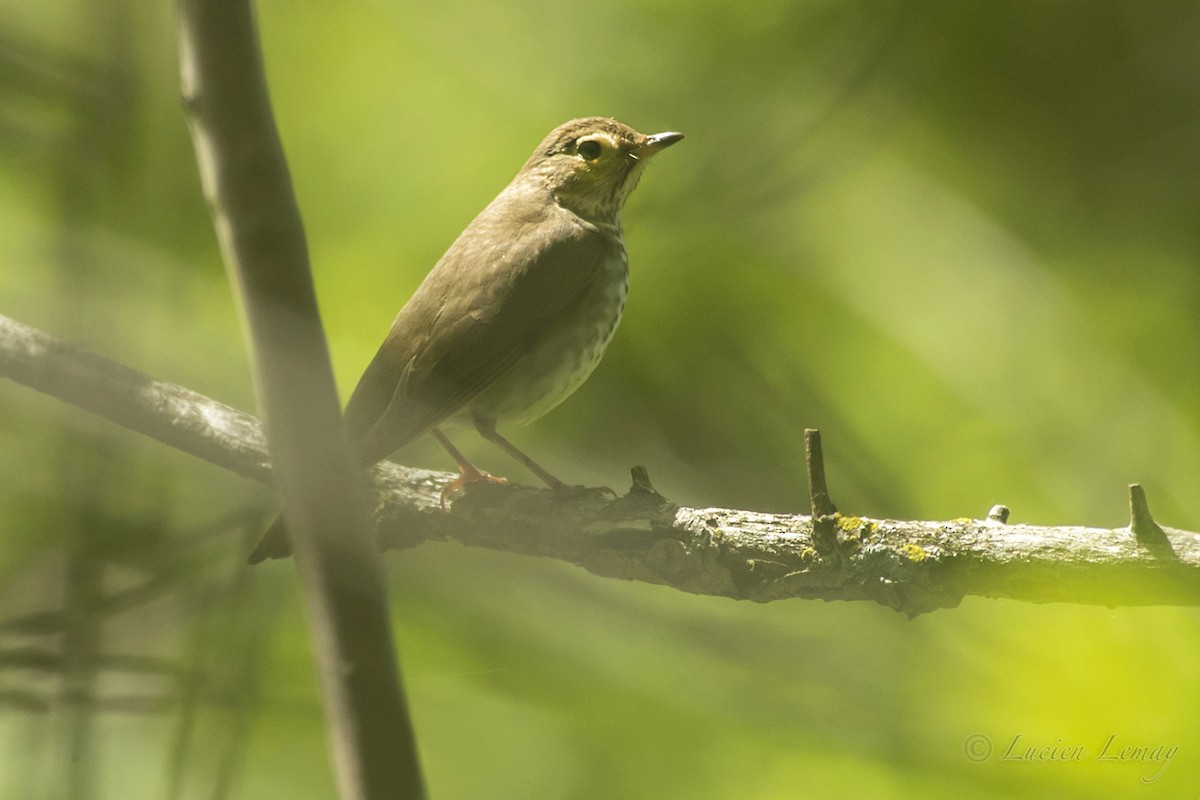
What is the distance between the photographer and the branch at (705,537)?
7.60 feet

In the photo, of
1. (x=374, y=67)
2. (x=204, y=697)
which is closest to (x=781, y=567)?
(x=204, y=697)

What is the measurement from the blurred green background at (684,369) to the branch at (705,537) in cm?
17

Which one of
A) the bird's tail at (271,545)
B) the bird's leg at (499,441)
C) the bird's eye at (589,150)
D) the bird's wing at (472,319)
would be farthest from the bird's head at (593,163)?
the bird's tail at (271,545)

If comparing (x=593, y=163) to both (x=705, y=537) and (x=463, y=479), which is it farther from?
(x=705, y=537)

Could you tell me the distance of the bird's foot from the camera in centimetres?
341

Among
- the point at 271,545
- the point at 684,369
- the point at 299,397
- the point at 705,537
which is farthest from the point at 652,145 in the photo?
the point at 299,397

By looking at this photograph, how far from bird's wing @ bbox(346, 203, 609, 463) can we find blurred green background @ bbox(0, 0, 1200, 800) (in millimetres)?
446

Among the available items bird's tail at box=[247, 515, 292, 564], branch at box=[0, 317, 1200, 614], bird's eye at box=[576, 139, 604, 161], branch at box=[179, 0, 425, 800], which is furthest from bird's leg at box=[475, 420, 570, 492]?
branch at box=[179, 0, 425, 800]

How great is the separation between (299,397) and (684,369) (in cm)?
287

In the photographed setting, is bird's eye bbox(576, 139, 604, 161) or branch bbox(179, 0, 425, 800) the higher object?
bird's eye bbox(576, 139, 604, 161)

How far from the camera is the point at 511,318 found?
11.7 feet

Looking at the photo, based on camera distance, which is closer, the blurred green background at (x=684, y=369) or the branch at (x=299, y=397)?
the branch at (x=299, y=397)

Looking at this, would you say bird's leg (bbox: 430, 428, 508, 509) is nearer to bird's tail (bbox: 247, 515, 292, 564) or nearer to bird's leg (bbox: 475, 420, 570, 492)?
bird's leg (bbox: 475, 420, 570, 492)

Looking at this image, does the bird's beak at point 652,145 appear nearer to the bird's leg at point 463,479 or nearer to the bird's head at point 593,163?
the bird's head at point 593,163
